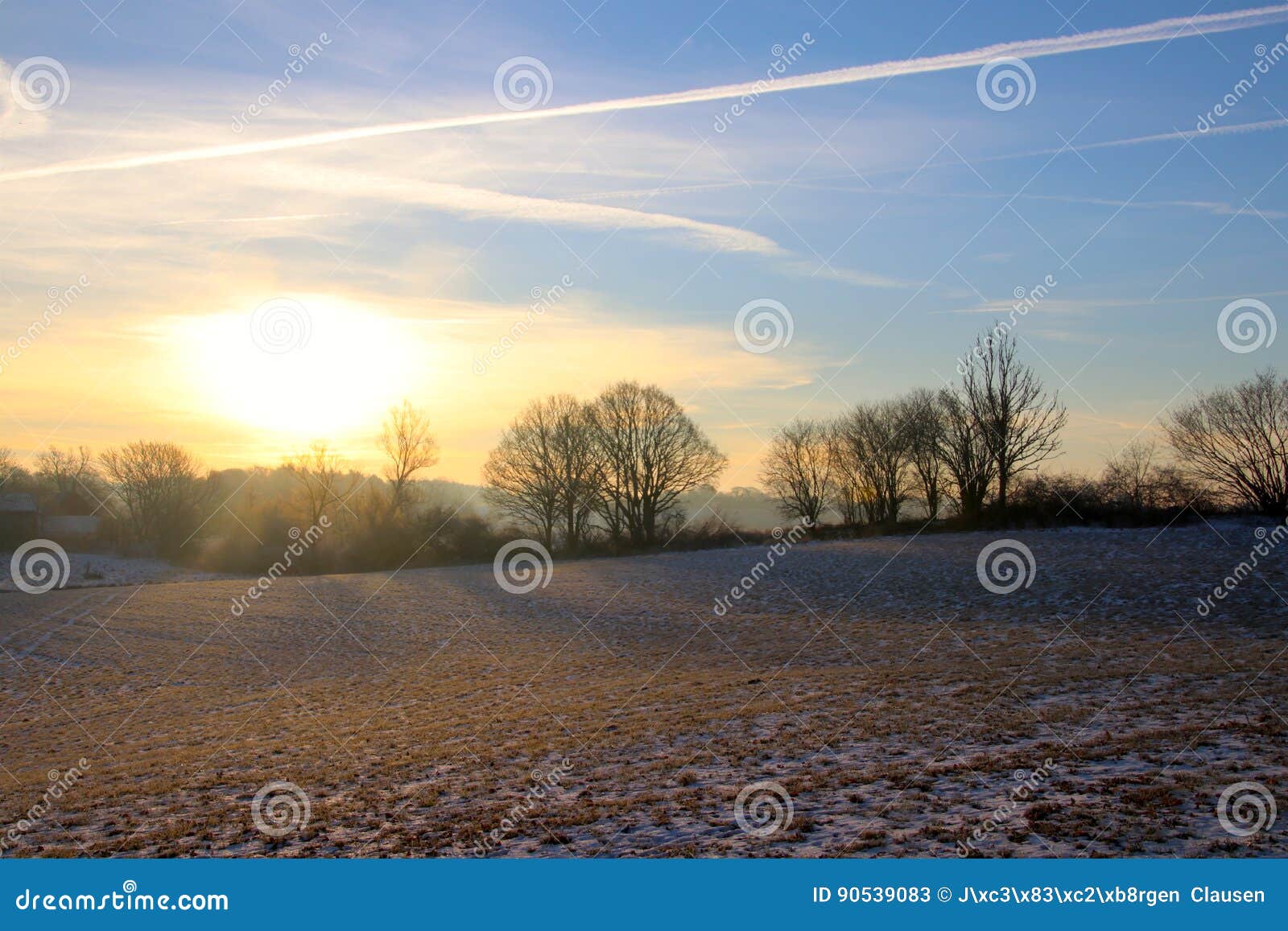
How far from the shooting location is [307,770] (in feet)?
38.8

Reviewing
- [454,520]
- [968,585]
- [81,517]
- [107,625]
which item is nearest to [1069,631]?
[968,585]

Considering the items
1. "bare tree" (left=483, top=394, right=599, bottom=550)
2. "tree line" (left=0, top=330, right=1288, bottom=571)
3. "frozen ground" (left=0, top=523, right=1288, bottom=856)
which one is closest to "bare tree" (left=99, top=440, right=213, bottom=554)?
"tree line" (left=0, top=330, right=1288, bottom=571)

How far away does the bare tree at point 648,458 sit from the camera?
222 ft

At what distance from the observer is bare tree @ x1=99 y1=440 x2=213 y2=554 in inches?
Answer: 3095

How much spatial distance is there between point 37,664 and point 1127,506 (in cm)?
4663

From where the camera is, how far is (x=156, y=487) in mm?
81500

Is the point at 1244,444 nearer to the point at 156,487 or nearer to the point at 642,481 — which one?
the point at 642,481

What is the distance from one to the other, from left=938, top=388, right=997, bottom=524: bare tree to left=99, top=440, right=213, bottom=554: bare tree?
65.1 meters

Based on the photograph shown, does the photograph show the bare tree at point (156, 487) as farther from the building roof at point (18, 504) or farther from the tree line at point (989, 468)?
the tree line at point (989, 468)

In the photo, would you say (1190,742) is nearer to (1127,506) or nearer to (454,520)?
(1127,506)

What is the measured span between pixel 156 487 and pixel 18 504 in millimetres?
11928

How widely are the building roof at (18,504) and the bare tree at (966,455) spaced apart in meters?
81.5

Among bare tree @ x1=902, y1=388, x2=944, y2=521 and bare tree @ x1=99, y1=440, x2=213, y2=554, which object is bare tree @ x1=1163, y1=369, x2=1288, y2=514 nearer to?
bare tree @ x1=902, y1=388, x2=944, y2=521

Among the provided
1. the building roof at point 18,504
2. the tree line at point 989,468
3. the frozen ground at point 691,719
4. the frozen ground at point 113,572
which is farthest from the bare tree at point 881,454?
the building roof at point 18,504
